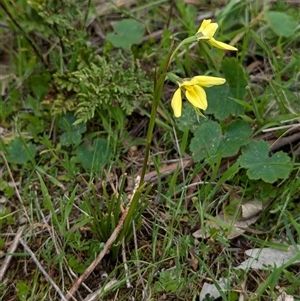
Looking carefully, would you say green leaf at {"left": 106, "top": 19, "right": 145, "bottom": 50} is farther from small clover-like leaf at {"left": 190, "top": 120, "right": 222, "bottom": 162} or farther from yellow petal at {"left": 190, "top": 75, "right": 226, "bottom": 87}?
yellow petal at {"left": 190, "top": 75, "right": 226, "bottom": 87}

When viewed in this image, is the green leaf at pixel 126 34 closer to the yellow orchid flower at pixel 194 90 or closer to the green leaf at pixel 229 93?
the green leaf at pixel 229 93

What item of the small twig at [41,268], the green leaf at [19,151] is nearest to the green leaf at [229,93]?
the green leaf at [19,151]

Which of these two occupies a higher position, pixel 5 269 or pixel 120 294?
pixel 5 269

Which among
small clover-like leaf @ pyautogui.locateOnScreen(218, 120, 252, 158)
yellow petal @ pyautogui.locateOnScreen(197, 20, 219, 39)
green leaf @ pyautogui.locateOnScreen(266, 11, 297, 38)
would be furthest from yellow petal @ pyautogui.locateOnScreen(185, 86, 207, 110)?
green leaf @ pyautogui.locateOnScreen(266, 11, 297, 38)

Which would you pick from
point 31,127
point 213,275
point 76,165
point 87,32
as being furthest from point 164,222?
point 87,32

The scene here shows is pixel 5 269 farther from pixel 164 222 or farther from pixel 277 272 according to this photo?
pixel 277 272

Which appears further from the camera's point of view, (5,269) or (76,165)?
(76,165)

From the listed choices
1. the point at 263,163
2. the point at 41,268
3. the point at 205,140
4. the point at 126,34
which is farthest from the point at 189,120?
the point at 41,268

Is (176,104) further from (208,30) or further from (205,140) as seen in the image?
(205,140)
